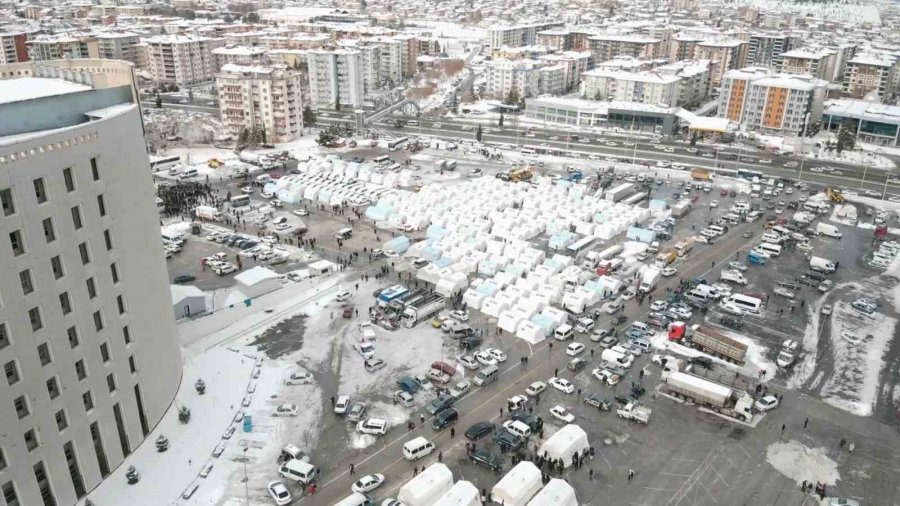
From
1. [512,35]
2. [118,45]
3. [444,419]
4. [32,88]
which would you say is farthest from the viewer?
[512,35]

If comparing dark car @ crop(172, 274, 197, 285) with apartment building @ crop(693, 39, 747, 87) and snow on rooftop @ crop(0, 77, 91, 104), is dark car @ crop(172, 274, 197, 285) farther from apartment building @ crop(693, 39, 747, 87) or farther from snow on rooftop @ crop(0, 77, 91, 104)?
apartment building @ crop(693, 39, 747, 87)

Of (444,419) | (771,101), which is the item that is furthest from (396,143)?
(444,419)

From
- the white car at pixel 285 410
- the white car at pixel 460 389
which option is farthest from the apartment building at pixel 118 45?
the white car at pixel 460 389

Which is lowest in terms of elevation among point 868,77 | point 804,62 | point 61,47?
point 868,77

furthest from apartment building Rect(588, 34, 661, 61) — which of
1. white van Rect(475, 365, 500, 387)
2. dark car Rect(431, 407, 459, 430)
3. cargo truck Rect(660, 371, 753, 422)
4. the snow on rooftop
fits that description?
the snow on rooftop

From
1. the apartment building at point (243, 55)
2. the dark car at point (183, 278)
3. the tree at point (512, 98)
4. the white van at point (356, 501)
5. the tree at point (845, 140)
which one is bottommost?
the dark car at point (183, 278)

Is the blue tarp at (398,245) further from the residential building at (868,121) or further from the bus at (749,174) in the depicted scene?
the residential building at (868,121)

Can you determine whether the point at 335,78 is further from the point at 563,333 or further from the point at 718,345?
the point at 718,345
